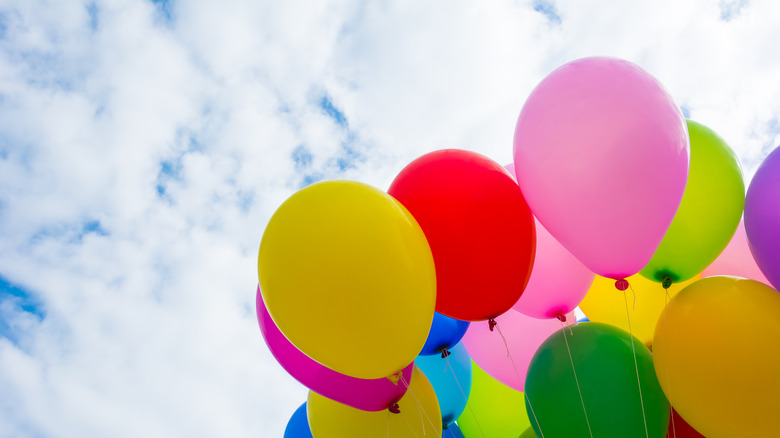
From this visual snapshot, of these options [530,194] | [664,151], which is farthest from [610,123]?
[530,194]

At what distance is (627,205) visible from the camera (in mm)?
2225

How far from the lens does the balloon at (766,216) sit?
7.77 ft

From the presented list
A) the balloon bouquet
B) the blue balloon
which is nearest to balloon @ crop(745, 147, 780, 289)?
the balloon bouquet

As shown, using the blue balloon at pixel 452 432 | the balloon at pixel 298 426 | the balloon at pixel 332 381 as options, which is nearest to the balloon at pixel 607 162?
the balloon at pixel 332 381

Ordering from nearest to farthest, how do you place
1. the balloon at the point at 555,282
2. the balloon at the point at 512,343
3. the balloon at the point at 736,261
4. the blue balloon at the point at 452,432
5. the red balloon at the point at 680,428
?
the red balloon at the point at 680,428 → the balloon at the point at 555,282 → the balloon at the point at 736,261 → the balloon at the point at 512,343 → the blue balloon at the point at 452,432

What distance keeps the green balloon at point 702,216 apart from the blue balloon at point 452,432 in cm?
171

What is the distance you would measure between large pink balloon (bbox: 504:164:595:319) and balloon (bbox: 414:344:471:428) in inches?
29.4

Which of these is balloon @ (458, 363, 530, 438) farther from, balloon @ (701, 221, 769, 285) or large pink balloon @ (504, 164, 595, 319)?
balloon @ (701, 221, 769, 285)

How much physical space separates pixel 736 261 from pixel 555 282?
42.8 inches

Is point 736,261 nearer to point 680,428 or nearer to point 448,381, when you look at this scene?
point 680,428

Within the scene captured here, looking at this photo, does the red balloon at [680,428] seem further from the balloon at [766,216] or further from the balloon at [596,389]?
the balloon at [766,216]

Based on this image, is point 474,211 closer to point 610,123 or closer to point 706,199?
point 610,123

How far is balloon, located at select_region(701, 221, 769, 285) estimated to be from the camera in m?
2.99

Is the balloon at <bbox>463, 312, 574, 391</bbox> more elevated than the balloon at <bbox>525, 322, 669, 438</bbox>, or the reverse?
the balloon at <bbox>463, 312, 574, 391</bbox>
